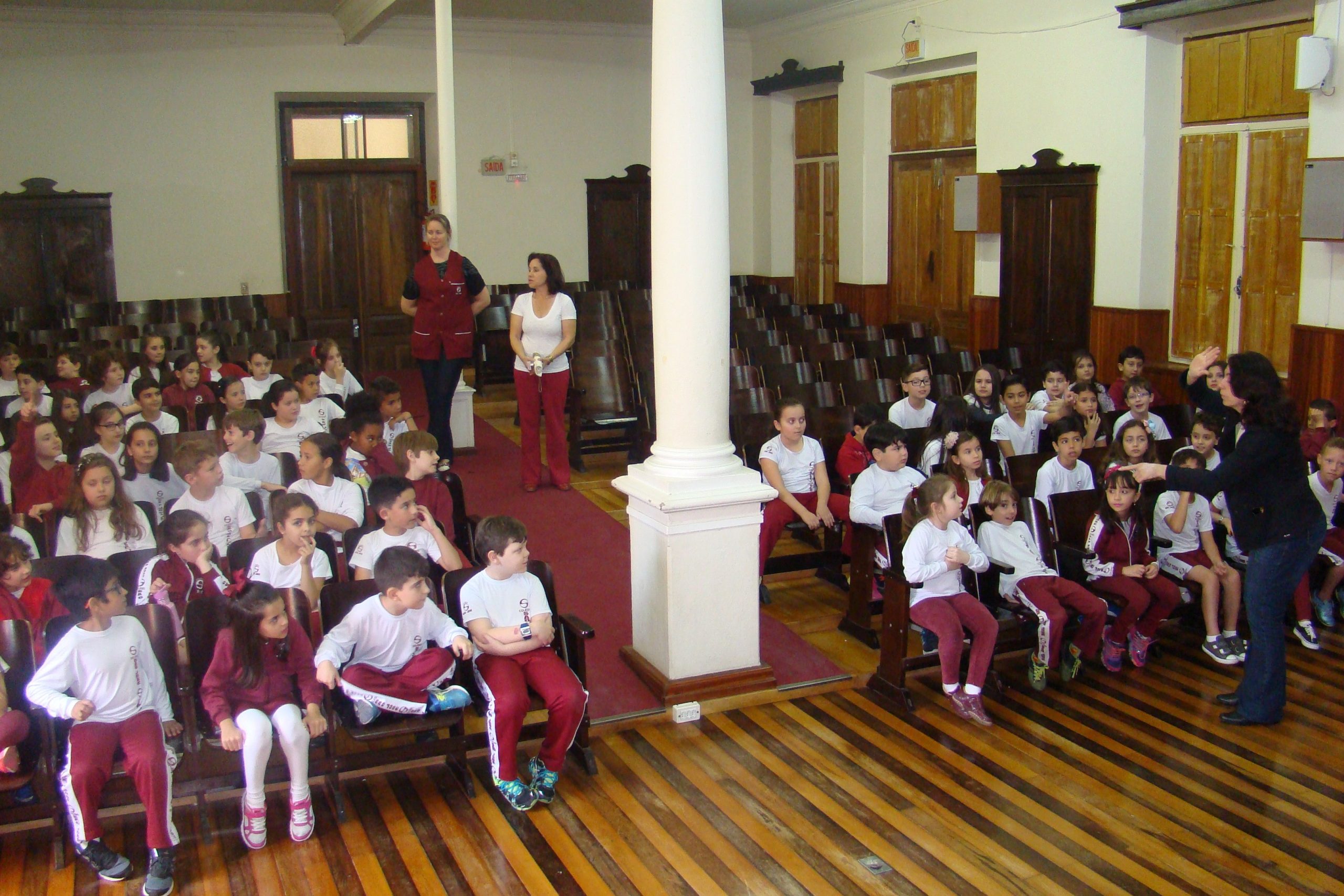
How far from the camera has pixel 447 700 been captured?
12.7 feet

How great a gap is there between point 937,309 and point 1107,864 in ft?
27.5

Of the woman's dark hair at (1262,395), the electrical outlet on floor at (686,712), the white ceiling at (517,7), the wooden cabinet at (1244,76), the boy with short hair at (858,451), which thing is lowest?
the electrical outlet on floor at (686,712)

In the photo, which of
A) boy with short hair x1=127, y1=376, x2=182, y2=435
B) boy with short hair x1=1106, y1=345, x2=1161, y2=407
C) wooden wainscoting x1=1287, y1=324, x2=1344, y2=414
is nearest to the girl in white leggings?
boy with short hair x1=127, y1=376, x2=182, y2=435

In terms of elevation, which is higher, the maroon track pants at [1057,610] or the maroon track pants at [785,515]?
the maroon track pants at [785,515]

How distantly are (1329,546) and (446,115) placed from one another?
6.11 metres

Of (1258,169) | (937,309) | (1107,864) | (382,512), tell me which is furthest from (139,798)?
(937,309)

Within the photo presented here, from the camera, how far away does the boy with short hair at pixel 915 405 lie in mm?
6652

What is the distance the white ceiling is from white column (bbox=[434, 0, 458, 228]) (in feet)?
7.13

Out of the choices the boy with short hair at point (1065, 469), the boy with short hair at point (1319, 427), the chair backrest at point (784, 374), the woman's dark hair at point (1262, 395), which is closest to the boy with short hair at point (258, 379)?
the chair backrest at point (784, 374)

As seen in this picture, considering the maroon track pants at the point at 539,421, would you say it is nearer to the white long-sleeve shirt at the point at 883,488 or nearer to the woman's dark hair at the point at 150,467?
the woman's dark hair at the point at 150,467

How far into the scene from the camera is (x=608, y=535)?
6656 mm

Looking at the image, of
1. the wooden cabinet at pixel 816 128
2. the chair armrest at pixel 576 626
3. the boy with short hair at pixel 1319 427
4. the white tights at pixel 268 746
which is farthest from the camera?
the wooden cabinet at pixel 816 128

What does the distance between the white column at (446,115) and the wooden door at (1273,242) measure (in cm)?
547

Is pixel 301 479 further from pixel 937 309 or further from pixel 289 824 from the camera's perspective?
pixel 937 309
